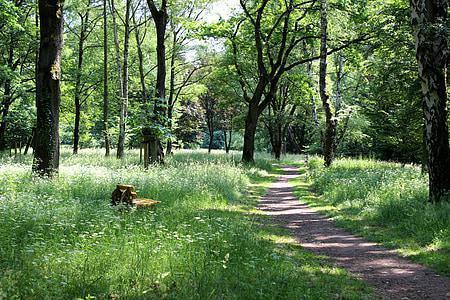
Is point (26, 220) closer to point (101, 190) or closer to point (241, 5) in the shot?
point (101, 190)

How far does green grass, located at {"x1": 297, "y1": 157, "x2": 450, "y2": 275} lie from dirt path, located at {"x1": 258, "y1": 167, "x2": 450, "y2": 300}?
0.33 metres

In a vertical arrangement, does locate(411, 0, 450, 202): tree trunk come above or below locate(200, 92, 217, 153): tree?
below

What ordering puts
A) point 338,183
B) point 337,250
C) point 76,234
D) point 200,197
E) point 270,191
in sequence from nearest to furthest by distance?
point 76,234
point 337,250
point 200,197
point 338,183
point 270,191

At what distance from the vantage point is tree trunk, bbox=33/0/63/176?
1159cm

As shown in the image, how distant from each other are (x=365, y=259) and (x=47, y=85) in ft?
31.6

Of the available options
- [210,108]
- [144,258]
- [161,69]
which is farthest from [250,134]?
[210,108]

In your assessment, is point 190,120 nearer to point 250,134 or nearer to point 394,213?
point 250,134

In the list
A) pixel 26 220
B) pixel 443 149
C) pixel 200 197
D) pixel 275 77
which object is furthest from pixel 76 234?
pixel 275 77

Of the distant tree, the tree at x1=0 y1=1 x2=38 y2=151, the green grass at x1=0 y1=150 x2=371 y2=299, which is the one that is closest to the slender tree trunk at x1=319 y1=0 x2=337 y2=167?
the green grass at x1=0 y1=150 x2=371 y2=299

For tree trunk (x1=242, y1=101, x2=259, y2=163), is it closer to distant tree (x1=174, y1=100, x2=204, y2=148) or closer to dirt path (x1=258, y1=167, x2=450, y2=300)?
dirt path (x1=258, y1=167, x2=450, y2=300)

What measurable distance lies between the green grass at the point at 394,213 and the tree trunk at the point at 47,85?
27.3 ft

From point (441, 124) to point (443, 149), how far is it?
1.94 feet

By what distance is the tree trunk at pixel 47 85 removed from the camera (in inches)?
456

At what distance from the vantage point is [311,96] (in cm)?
2952
